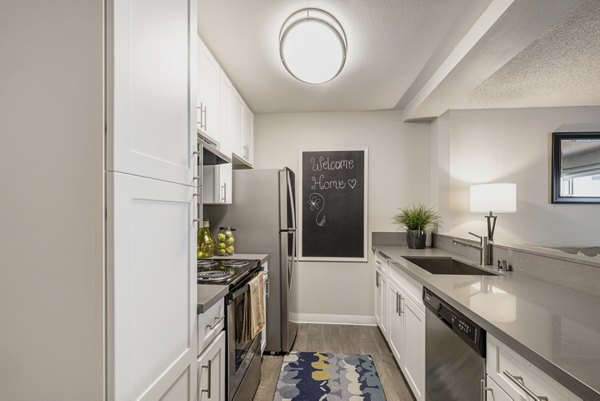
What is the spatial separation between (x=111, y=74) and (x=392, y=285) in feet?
7.78

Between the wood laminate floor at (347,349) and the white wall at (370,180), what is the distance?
0.23m

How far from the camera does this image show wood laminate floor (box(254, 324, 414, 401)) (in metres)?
2.16

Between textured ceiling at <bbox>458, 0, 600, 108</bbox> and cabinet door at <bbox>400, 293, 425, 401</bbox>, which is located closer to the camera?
textured ceiling at <bbox>458, 0, 600, 108</bbox>

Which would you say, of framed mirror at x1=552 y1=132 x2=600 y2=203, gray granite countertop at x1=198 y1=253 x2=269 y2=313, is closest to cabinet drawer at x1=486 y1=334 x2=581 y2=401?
gray granite countertop at x1=198 y1=253 x2=269 y2=313

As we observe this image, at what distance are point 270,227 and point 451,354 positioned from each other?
1.69m

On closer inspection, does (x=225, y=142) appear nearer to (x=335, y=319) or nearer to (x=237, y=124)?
(x=237, y=124)

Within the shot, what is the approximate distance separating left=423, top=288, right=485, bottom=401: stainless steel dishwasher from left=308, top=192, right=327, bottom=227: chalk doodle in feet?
6.06

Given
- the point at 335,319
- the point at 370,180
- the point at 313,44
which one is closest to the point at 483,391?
the point at 313,44

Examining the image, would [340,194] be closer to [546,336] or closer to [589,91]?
[589,91]

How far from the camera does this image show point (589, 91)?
2.53 meters

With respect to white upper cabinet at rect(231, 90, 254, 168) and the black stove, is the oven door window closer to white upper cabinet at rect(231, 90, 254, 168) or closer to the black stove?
the black stove

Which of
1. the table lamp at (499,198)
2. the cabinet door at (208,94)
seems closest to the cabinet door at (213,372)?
the cabinet door at (208,94)

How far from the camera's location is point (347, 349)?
110 inches

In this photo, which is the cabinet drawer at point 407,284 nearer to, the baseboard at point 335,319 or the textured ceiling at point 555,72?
the baseboard at point 335,319
